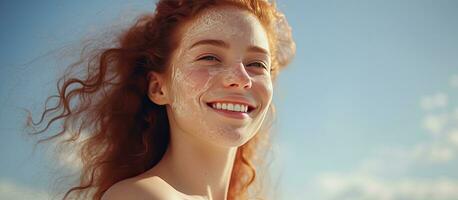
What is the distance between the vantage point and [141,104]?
12.8 feet

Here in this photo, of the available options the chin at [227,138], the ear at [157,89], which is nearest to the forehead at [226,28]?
the ear at [157,89]

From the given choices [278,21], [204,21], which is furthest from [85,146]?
[278,21]

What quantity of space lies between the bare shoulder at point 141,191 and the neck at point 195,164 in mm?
253

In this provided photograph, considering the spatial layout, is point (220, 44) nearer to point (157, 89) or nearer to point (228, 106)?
point (228, 106)

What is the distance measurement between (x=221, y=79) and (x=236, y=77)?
91 millimetres

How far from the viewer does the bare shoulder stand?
302 cm

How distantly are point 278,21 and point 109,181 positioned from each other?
1.63 m

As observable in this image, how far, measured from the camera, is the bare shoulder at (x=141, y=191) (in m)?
3.02

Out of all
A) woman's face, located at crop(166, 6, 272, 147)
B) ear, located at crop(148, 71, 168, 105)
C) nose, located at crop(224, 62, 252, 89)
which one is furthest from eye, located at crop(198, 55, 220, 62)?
ear, located at crop(148, 71, 168, 105)

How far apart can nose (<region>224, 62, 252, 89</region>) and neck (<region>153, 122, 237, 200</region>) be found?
1.36 ft

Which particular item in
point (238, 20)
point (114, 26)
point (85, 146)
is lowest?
point (85, 146)

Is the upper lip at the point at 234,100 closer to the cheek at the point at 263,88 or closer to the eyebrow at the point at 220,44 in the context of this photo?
the cheek at the point at 263,88

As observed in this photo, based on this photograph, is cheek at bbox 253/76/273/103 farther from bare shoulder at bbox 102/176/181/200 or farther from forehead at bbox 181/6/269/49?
bare shoulder at bbox 102/176/181/200

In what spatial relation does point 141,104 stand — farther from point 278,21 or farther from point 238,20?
point 278,21
